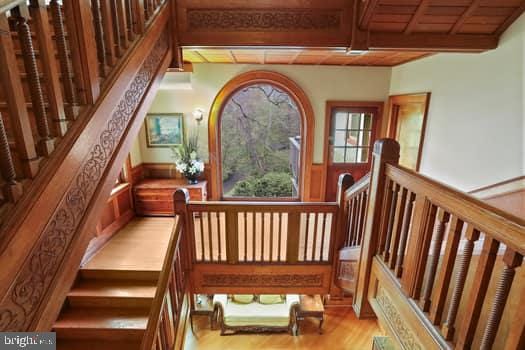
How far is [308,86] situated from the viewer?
4.36 m

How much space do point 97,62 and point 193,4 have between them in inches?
45.0

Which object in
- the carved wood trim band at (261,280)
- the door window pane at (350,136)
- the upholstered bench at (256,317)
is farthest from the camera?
the door window pane at (350,136)

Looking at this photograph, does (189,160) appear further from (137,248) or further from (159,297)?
(159,297)

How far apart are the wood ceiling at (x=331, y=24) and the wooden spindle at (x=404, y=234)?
135 centimetres

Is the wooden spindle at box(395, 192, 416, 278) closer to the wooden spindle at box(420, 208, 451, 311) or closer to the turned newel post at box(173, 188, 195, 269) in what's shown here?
the wooden spindle at box(420, 208, 451, 311)

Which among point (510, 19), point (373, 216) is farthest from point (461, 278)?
point (510, 19)

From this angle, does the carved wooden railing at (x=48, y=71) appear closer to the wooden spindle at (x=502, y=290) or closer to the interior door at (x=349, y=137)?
the wooden spindle at (x=502, y=290)

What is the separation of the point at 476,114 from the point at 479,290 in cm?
229

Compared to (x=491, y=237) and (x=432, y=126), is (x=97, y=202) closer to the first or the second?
(x=491, y=237)

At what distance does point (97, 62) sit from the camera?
1.23m

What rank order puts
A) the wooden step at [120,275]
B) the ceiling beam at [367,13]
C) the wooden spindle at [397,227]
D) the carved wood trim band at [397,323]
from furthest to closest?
1. the wooden step at [120,275]
2. the ceiling beam at [367,13]
3. the wooden spindle at [397,227]
4. the carved wood trim band at [397,323]

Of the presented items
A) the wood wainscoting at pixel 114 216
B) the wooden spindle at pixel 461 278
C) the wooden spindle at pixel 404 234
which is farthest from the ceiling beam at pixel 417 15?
the wood wainscoting at pixel 114 216

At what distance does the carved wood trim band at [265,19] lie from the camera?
2047 mm

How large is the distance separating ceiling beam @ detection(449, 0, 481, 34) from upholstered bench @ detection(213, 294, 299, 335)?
147 inches
